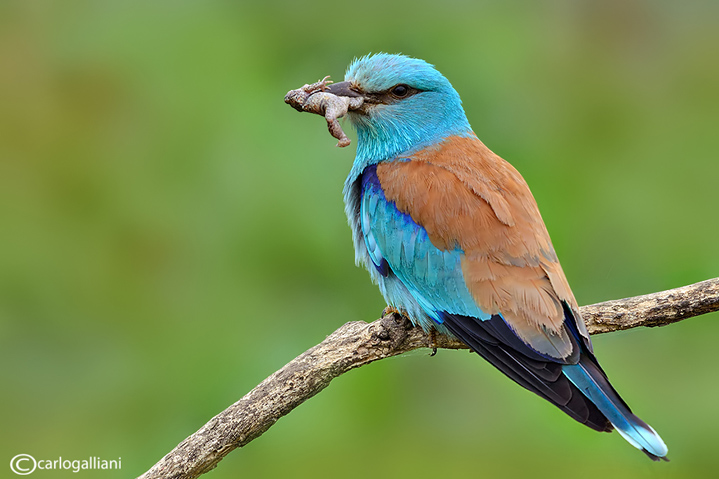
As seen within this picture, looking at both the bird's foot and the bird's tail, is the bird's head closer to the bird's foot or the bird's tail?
the bird's foot

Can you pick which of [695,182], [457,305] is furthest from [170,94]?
[695,182]

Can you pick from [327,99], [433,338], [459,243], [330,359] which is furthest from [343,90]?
[330,359]

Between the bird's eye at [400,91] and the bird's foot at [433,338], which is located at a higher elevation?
the bird's eye at [400,91]

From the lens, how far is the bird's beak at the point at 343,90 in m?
3.65

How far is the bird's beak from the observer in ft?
12.0

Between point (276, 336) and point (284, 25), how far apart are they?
155 cm

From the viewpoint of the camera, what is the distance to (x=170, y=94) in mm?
4590

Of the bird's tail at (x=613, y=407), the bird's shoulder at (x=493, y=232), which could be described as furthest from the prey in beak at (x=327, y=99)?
the bird's tail at (x=613, y=407)

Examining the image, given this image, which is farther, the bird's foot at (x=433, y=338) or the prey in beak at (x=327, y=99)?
the prey in beak at (x=327, y=99)

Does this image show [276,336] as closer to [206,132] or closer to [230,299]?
[230,299]

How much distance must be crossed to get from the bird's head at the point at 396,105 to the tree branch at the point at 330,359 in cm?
69

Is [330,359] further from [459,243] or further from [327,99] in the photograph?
[327,99]

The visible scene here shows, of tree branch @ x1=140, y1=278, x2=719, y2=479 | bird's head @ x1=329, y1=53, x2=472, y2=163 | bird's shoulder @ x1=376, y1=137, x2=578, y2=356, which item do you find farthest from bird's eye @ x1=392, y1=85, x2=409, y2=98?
tree branch @ x1=140, y1=278, x2=719, y2=479

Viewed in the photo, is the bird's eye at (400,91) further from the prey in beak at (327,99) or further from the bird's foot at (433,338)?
the bird's foot at (433,338)
